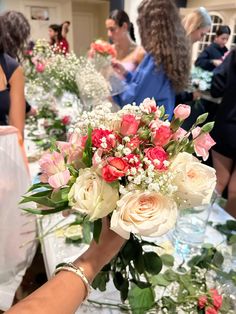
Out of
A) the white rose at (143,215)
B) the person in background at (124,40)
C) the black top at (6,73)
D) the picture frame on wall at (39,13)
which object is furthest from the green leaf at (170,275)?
the picture frame on wall at (39,13)

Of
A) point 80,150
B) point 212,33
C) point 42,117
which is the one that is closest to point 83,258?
point 80,150

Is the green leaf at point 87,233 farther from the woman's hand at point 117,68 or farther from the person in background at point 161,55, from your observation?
the woman's hand at point 117,68

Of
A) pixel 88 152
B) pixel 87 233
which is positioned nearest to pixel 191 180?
pixel 88 152

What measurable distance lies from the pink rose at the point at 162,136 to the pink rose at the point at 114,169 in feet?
0.25

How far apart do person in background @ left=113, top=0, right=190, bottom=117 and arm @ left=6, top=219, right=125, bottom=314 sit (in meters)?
1.05

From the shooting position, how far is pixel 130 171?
470mm

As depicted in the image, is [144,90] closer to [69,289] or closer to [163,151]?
[163,151]

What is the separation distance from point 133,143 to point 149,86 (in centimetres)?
115

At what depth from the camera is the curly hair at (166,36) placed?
148 centimetres

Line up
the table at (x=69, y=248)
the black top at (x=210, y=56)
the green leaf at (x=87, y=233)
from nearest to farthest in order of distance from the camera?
1. the table at (x=69, y=248)
2. the green leaf at (x=87, y=233)
3. the black top at (x=210, y=56)

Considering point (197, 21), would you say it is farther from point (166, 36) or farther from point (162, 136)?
point (162, 136)

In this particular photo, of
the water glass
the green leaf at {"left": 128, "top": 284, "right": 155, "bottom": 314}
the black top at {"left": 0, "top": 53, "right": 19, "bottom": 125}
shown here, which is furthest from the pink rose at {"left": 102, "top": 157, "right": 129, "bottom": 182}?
the black top at {"left": 0, "top": 53, "right": 19, "bottom": 125}

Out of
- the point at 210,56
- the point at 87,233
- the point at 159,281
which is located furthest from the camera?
the point at 210,56

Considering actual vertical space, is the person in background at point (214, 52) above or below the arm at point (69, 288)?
above
